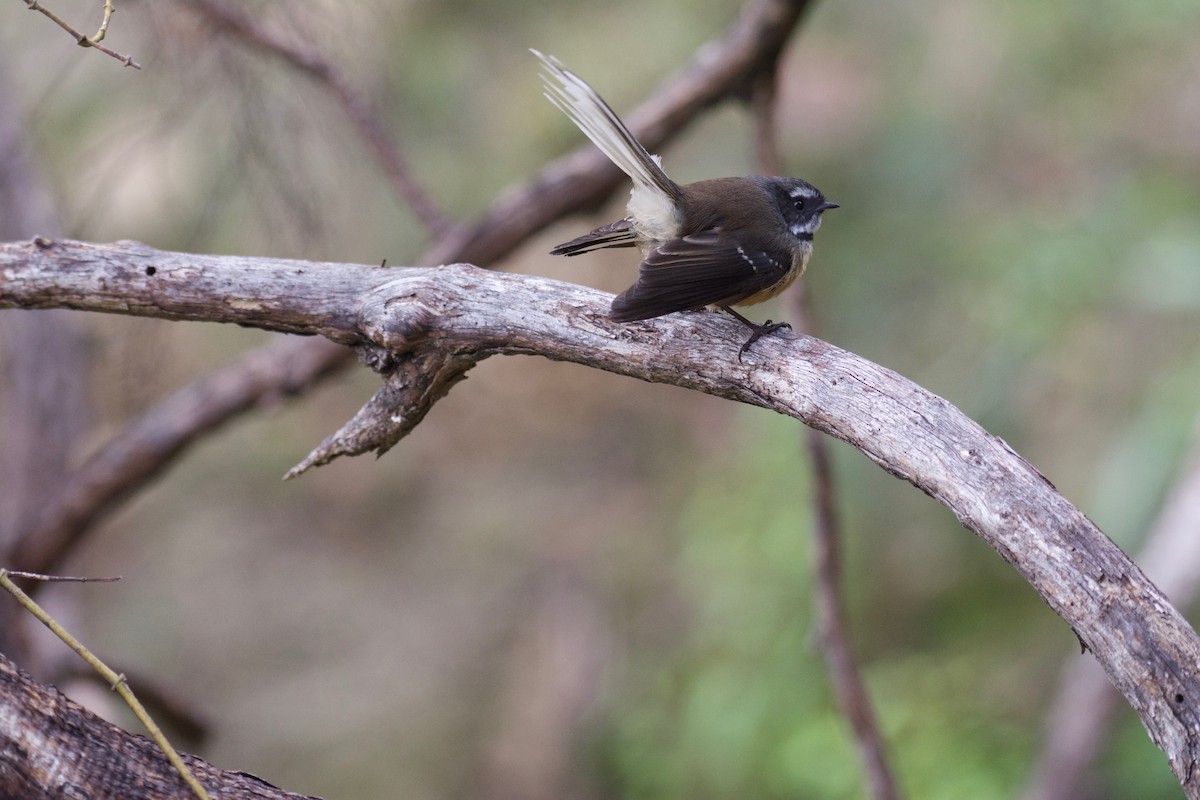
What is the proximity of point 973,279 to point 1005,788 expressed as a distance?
240 centimetres

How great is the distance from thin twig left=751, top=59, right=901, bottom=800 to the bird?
0.83 meters

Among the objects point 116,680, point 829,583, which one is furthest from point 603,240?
point 829,583

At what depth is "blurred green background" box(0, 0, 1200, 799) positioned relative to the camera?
467 cm

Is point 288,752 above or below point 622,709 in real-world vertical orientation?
below

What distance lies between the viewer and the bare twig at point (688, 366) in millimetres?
1738

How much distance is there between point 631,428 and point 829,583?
13.0ft

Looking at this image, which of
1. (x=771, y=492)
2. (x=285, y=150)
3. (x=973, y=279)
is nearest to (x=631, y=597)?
(x=771, y=492)

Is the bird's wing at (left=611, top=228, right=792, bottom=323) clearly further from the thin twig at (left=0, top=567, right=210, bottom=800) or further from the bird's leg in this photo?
the thin twig at (left=0, top=567, right=210, bottom=800)

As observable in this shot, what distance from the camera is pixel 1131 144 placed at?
6.34 metres

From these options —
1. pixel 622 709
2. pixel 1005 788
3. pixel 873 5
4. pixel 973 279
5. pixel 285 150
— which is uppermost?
pixel 873 5

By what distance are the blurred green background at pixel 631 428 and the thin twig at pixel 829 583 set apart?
2.44 feet

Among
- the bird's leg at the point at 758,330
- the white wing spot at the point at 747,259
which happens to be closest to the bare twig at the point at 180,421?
the white wing spot at the point at 747,259

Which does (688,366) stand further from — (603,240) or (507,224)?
(507,224)

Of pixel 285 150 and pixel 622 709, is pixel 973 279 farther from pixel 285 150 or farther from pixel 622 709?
pixel 285 150
